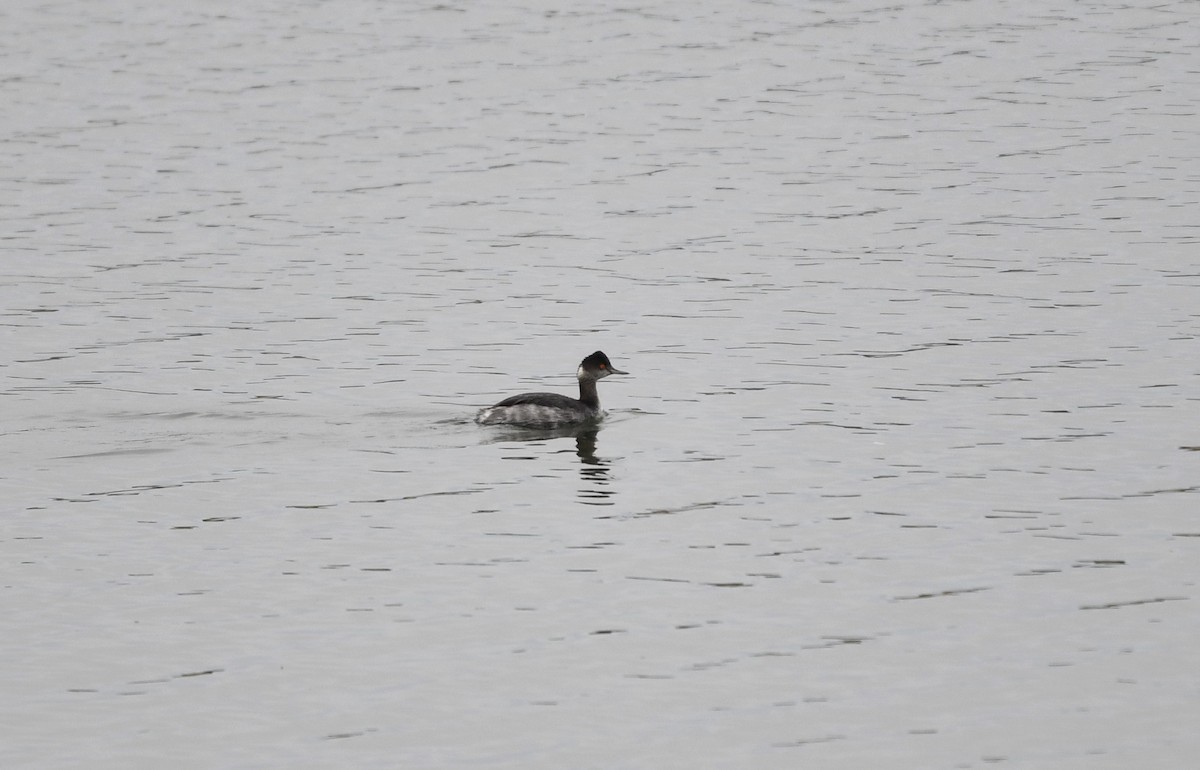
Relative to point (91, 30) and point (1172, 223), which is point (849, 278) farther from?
point (91, 30)

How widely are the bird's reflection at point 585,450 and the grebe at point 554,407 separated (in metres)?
0.11

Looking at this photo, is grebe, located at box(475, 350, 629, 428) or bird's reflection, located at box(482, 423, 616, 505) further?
grebe, located at box(475, 350, 629, 428)

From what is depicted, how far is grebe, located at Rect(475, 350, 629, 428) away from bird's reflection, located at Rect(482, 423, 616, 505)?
11 centimetres

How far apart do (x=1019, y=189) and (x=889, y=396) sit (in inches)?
639

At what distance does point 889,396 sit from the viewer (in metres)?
26.3

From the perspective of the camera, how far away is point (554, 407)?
2556 cm

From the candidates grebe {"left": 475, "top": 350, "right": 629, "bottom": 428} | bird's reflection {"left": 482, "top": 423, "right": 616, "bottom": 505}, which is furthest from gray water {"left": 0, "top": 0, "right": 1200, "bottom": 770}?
grebe {"left": 475, "top": 350, "right": 629, "bottom": 428}

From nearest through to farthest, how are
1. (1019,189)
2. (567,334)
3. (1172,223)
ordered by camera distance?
(567,334) < (1172,223) < (1019,189)

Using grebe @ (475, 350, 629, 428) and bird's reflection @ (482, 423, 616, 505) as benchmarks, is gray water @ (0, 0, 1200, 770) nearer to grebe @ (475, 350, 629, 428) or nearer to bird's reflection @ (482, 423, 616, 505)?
bird's reflection @ (482, 423, 616, 505)

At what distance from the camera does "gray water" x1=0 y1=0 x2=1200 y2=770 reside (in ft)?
50.4

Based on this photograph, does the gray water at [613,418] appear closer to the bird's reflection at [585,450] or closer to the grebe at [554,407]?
the bird's reflection at [585,450]

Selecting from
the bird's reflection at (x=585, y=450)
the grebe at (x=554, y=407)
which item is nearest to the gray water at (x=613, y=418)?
the bird's reflection at (x=585, y=450)

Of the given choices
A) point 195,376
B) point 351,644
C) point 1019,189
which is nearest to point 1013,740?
point 351,644

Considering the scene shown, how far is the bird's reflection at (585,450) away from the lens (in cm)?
2194
